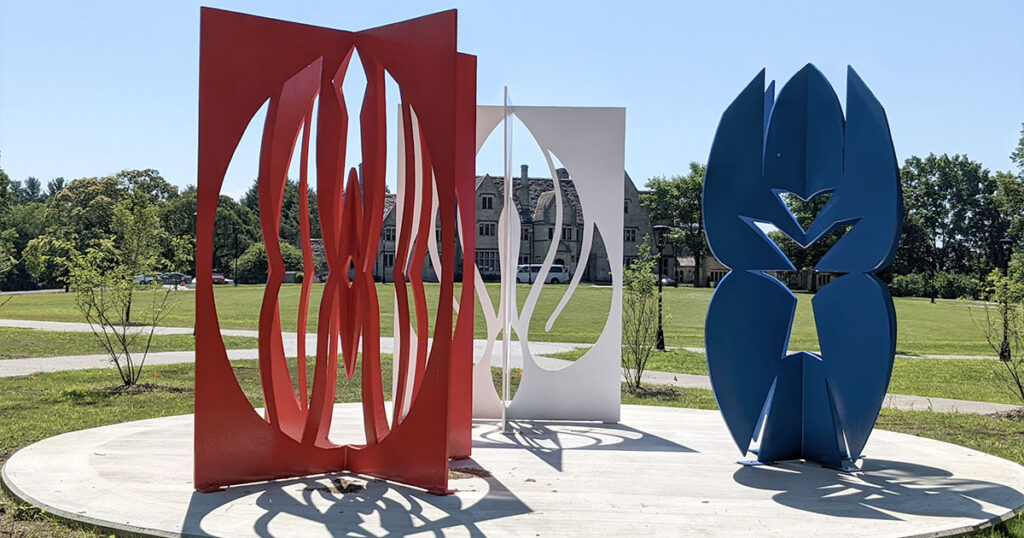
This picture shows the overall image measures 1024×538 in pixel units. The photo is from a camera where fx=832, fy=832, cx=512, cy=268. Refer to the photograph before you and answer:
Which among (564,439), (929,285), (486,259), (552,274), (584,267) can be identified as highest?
(486,259)

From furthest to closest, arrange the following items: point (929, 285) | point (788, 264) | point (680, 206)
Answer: point (680, 206), point (929, 285), point (788, 264)

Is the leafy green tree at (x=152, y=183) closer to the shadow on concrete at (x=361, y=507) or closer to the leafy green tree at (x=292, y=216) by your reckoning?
the leafy green tree at (x=292, y=216)

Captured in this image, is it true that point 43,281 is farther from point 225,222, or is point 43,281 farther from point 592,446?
point 592,446

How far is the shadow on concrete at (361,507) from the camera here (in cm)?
545

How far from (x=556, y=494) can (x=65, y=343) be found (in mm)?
16635

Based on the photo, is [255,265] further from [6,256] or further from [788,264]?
[788,264]

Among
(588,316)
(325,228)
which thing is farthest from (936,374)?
(588,316)

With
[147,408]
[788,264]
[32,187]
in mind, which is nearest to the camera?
[788,264]

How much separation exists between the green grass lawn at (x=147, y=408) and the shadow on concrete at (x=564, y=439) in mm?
2857

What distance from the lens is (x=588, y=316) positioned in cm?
3503

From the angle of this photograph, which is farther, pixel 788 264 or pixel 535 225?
pixel 535 225

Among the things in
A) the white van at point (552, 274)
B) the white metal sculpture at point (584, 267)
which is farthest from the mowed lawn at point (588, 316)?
the white metal sculpture at point (584, 267)

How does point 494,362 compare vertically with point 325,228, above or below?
below

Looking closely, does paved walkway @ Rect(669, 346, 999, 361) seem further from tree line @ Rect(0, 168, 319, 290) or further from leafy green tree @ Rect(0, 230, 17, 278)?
tree line @ Rect(0, 168, 319, 290)
